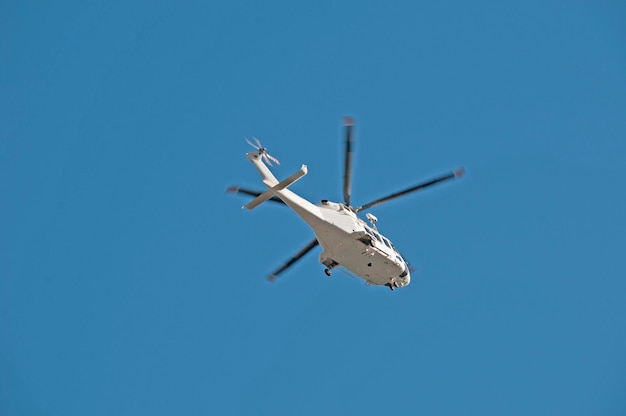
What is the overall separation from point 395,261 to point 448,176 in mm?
4226

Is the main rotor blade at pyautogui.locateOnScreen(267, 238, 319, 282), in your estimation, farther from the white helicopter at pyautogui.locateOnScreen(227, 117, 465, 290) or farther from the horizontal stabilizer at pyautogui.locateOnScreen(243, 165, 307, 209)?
the horizontal stabilizer at pyautogui.locateOnScreen(243, 165, 307, 209)

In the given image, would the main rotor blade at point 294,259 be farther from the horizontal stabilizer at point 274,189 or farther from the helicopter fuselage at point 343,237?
the horizontal stabilizer at point 274,189

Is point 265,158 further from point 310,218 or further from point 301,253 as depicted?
point 301,253

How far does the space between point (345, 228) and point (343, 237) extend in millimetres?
371

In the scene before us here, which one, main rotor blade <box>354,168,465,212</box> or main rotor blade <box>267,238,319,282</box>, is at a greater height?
main rotor blade <box>354,168,465,212</box>

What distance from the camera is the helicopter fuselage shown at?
29469mm

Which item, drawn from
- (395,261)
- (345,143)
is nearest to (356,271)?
(395,261)

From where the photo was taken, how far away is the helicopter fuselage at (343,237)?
29.5 m

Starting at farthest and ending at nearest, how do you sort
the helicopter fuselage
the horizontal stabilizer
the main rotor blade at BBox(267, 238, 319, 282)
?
1. the main rotor blade at BBox(267, 238, 319, 282)
2. the helicopter fuselage
3. the horizontal stabilizer

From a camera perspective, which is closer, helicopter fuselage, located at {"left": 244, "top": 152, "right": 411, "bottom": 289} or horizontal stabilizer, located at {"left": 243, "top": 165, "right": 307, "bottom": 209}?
horizontal stabilizer, located at {"left": 243, "top": 165, "right": 307, "bottom": 209}

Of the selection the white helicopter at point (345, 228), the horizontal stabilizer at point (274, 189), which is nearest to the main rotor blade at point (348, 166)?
the white helicopter at point (345, 228)

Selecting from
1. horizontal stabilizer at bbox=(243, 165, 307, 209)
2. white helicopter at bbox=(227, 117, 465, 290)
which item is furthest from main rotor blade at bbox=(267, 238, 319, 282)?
horizontal stabilizer at bbox=(243, 165, 307, 209)

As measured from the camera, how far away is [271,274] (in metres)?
33.9

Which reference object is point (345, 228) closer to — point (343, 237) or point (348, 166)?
point (343, 237)
